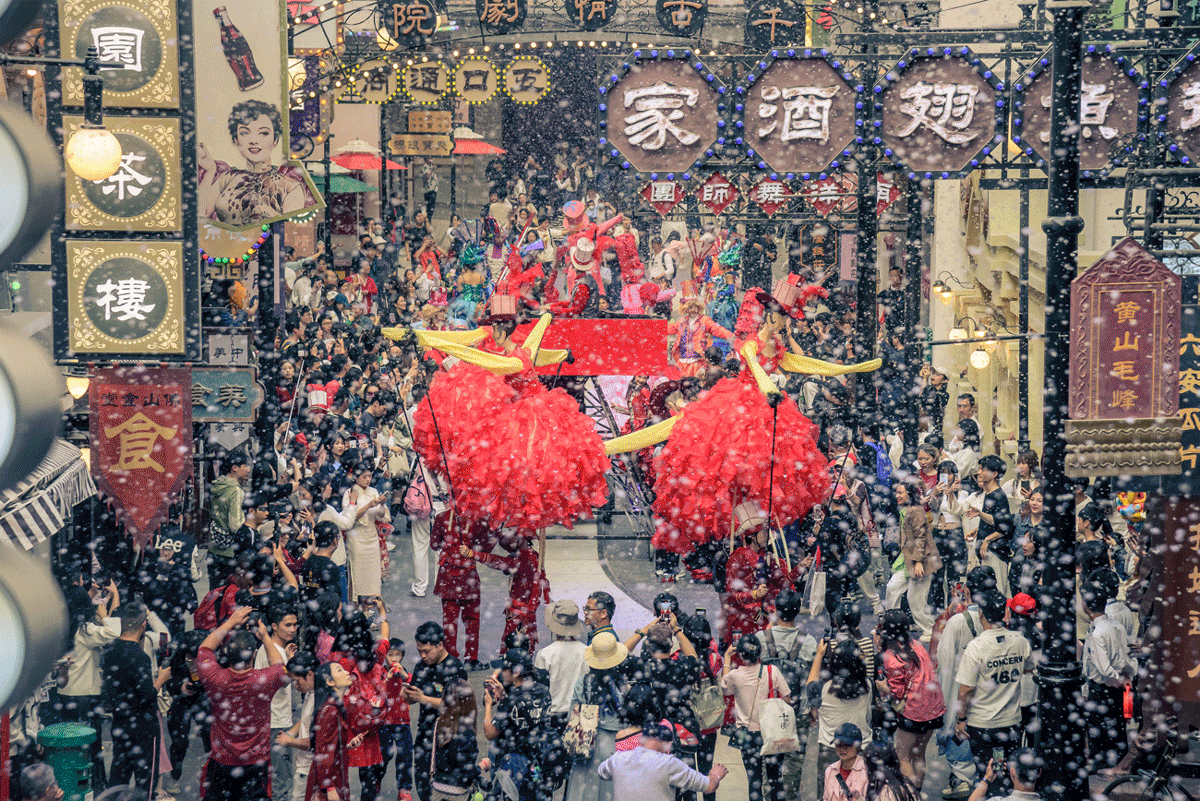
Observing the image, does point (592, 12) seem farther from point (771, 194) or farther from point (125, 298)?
point (125, 298)

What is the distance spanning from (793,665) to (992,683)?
1.35m

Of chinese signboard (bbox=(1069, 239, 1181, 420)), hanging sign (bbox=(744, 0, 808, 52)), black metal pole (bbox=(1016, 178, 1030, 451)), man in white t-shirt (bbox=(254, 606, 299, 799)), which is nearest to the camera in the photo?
chinese signboard (bbox=(1069, 239, 1181, 420))

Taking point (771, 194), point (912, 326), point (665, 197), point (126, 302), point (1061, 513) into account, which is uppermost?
point (771, 194)

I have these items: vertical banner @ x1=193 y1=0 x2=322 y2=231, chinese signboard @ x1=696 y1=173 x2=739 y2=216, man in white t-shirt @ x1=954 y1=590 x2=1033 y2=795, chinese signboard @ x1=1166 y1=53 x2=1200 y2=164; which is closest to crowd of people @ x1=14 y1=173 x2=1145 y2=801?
man in white t-shirt @ x1=954 y1=590 x2=1033 y2=795

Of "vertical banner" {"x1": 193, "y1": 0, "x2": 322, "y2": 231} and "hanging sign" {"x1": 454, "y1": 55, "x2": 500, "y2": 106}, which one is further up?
"hanging sign" {"x1": 454, "y1": 55, "x2": 500, "y2": 106}

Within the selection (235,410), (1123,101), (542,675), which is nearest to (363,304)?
(235,410)

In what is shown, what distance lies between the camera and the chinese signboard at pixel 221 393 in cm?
1199

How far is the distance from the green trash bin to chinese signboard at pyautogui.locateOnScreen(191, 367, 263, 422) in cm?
384

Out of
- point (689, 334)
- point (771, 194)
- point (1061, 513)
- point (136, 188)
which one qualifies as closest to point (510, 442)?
point (136, 188)

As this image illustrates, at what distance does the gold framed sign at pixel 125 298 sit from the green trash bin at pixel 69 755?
3286mm

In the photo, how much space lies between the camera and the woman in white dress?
1229 centimetres

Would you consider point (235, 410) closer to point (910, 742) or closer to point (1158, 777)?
point (910, 742)

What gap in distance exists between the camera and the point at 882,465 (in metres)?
15.0

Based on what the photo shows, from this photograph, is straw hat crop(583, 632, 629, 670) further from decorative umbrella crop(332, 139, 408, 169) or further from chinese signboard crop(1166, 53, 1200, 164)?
decorative umbrella crop(332, 139, 408, 169)
